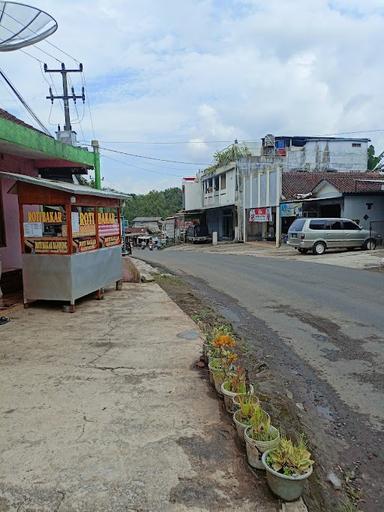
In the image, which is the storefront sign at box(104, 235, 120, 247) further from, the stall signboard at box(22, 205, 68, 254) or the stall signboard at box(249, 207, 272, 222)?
the stall signboard at box(249, 207, 272, 222)

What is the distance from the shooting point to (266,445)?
2.81 m

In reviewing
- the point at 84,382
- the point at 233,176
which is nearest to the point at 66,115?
the point at 233,176

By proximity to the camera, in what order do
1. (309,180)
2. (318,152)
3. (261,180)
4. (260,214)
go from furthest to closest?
(318,152) < (309,180) < (260,214) < (261,180)

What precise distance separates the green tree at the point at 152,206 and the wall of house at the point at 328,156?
4642 centimetres

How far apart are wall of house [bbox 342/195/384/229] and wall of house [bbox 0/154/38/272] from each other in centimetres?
1992

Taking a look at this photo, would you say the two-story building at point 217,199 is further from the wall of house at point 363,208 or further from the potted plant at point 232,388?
the potted plant at point 232,388

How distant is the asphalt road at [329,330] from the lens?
4.10 metres

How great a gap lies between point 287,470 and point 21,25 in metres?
8.98

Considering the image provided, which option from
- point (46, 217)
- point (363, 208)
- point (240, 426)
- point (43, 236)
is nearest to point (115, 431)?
point (240, 426)

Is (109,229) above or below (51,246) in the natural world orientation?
above

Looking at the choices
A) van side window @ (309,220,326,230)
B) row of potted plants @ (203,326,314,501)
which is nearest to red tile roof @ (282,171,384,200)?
van side window @ (309,220,326,230)

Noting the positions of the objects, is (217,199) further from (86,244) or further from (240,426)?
(240,426)

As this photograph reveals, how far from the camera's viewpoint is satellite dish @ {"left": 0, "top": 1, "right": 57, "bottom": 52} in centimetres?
770

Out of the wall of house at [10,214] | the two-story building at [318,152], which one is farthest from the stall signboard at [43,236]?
the two-story building at [318,152]
